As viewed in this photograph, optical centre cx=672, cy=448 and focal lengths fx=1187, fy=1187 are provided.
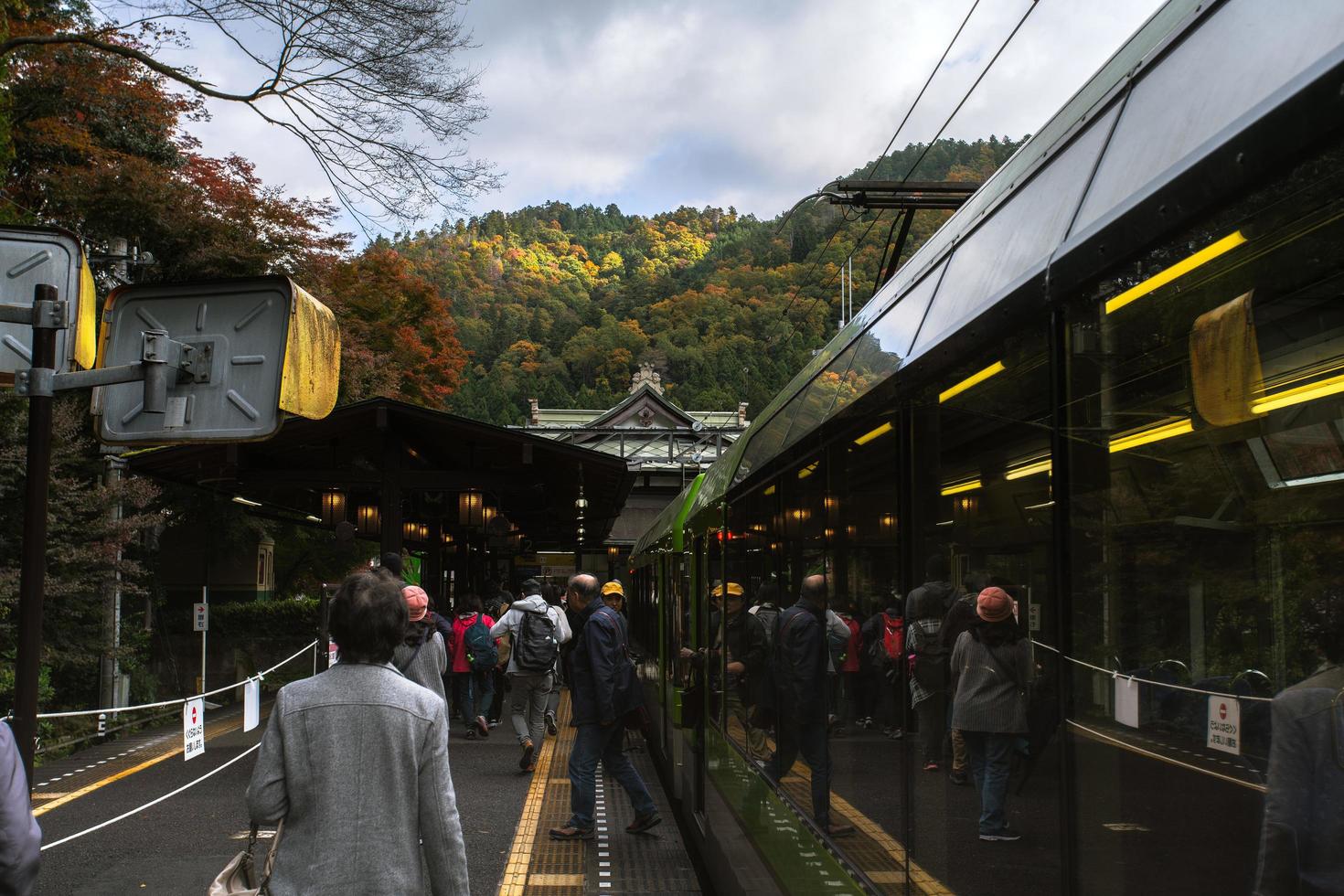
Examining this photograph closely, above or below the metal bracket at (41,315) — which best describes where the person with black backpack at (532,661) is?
below

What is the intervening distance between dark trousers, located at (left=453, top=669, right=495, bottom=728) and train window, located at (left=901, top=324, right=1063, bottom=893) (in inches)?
428

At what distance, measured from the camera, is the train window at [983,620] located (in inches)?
83.8

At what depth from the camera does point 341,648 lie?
2.96 m

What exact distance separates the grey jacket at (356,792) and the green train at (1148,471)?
1.13 metres

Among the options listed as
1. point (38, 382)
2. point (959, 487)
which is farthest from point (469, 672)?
point (959, 487)

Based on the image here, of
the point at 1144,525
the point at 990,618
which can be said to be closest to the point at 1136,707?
the point at 1144,525

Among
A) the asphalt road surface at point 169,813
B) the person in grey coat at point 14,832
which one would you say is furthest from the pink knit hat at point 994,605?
the asphalt road surface at point 169,813

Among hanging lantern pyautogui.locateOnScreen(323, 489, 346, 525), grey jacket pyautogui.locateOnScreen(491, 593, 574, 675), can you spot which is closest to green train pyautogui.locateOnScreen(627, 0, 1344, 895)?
grey jacket pyautogui.locateOnScreen(491, 593, 574, 675)

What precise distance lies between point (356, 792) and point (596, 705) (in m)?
5.01

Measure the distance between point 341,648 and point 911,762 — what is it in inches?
56.0

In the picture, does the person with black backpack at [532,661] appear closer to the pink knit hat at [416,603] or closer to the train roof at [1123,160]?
the pink knit hat at [416,603]

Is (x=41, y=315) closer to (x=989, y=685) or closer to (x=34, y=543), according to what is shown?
(x=34, y=543)

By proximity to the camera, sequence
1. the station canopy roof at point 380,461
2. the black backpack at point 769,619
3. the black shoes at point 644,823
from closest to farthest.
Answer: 1. the black backpack at point 769,619
2. the black shoes at point 644,823
3. the station canopy roof at point 380,461

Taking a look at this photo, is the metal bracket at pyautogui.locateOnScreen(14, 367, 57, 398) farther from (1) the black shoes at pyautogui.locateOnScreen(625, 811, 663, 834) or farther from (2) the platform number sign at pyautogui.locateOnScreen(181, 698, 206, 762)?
(1) the black shoes at pyautogui.locateOnScreen(625, 811, 663, 834)
